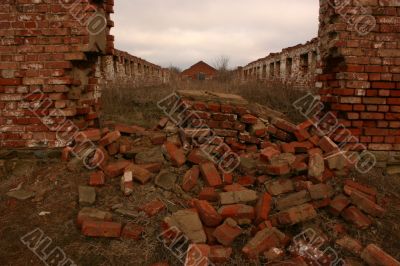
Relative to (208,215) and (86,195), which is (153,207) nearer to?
(208,215)

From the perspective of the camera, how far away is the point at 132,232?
2.91m

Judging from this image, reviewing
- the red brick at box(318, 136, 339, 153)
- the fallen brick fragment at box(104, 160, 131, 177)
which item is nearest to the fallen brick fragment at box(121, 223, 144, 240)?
the fallen brick fragment at box(104, 160, 131, 177)

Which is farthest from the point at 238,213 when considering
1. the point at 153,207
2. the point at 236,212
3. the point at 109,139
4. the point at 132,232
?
the point at 109,139

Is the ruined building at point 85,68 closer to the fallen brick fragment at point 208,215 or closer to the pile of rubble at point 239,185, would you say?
the pile of rubble at point 239,185

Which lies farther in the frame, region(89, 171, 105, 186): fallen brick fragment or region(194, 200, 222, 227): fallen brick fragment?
region(89, 171, 105, 186): fallen brick fragment

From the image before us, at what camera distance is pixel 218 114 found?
414 cm

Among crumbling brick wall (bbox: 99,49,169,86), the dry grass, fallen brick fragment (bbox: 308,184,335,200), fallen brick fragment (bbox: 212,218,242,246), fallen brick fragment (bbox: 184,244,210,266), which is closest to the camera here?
fallen brick fragment (bbox: 184,244,210,266)

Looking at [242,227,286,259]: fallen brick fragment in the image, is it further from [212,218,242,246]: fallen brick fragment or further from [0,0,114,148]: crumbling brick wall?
[0,0,114,148]: crumbling brick wall

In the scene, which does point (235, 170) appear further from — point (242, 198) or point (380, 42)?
point (380, 42)

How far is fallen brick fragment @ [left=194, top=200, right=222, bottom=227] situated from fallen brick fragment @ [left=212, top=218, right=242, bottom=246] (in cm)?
8

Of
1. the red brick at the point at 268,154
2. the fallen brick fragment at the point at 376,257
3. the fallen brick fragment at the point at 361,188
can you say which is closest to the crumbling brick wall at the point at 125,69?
the red brick at the point at 268,154

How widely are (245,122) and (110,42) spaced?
6.77 feet

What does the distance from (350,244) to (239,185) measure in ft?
3.71

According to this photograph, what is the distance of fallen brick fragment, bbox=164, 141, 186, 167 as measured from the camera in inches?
145
